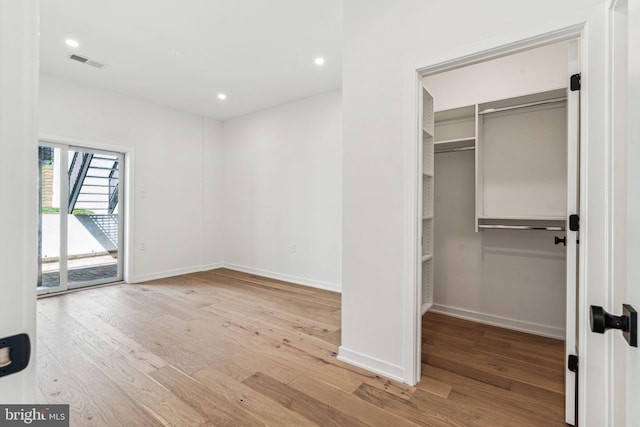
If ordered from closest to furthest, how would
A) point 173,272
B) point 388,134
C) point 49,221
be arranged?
1. point 388,134
2. point 49,221
3. point 173,272

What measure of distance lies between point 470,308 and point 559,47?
254 centimetres

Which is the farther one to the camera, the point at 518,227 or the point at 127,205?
the point at 127,205

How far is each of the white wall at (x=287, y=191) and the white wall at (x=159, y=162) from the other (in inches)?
14.2

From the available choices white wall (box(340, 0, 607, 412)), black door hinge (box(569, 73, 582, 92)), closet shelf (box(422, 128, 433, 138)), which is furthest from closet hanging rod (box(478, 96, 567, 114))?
white wall (box(340, 0, 607, 412))

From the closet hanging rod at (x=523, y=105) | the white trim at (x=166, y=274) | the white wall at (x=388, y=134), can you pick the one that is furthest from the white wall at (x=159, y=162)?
the closet hanging rod at (x=523, y=105)

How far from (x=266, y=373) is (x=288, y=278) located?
2.59 m

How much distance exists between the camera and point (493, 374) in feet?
6.54

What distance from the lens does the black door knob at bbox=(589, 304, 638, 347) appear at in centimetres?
65

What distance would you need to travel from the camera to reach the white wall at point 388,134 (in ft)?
5.36

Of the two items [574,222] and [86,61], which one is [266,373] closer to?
[574,222]

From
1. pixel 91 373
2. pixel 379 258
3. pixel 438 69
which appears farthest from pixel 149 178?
pixel 438 69

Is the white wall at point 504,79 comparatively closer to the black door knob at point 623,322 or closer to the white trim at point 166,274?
the black door knob at point 623,322

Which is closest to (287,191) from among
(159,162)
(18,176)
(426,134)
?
(159,162)

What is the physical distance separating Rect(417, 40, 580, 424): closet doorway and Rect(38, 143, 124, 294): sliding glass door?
4560mm
